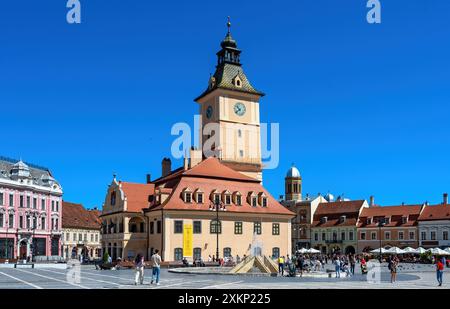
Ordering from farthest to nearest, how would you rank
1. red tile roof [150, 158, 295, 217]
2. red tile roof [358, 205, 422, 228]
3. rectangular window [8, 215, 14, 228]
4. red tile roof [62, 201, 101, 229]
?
red tile roof [62, 201, 101, 229], red tile roof [358, 205, 422, 228], rectangular window [8, 215, 14, 228], red tile roof [150, 158, 295, 217]

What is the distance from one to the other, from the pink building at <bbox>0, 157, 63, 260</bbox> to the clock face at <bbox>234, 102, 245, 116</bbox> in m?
28.8

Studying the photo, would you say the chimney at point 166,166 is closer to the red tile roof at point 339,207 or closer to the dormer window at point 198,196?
the dormer window at point 198,196

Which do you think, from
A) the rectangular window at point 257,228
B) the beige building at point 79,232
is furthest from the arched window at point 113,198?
the beige building at point 79,232

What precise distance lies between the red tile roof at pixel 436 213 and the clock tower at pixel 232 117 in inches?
1167

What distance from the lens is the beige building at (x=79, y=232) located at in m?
93.1

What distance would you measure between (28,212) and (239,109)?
108ft

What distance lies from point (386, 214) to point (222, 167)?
4114 centimetres

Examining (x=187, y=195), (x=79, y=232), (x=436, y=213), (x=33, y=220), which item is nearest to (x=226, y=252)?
(x=187, y=195)

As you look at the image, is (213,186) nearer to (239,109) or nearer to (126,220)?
(126,220)

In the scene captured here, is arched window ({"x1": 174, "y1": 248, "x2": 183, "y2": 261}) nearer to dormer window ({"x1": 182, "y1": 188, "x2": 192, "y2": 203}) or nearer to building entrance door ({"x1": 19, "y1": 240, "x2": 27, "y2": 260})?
dormer window ({"x1": 182, "y1": 188, "x2": 192, "y2": 203})

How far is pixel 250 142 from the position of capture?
81250mm

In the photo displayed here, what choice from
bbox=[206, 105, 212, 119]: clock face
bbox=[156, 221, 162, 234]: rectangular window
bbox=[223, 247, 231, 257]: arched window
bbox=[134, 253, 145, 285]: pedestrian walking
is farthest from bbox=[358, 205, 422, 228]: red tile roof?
bbox=[134, 253, 145, 285]: pedestrian walking

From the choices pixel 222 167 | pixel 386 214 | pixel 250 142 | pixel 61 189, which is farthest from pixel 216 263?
pixel 386 214

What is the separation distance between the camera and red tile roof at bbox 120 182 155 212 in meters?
58.7
